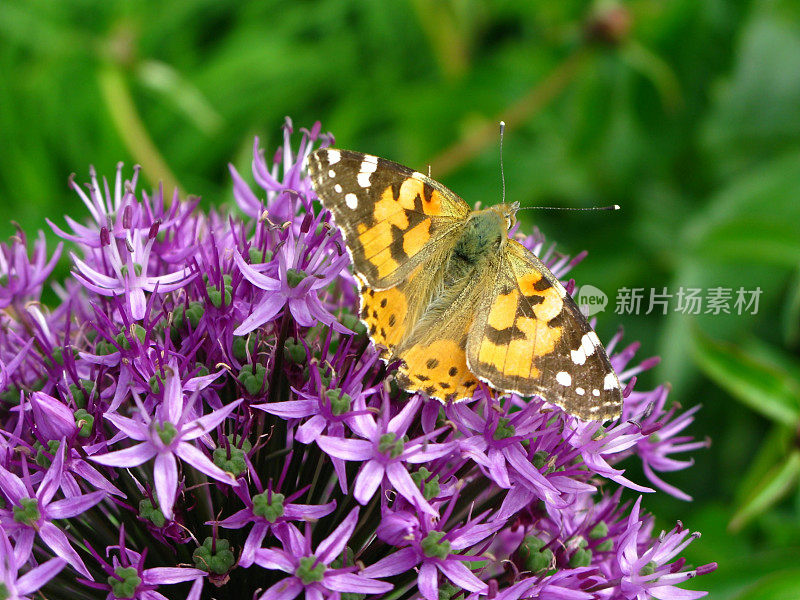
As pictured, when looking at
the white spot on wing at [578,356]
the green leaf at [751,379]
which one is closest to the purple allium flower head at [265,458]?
the white spot on wing at [578,356]

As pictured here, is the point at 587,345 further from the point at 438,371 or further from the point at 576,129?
the point at 576,129

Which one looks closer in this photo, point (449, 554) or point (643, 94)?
point (449, 554)

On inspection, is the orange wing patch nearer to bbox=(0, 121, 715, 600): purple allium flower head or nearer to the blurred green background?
bbox=(0, 121, 715, 600): purple allium flower head

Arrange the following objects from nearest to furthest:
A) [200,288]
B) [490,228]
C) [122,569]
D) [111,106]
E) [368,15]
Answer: [122,569], [200,288], [490,228], [111,106], [368,15]

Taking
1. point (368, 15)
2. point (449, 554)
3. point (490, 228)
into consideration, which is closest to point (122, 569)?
point (449, 554)

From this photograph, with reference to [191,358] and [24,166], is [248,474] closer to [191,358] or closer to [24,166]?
[191,358]

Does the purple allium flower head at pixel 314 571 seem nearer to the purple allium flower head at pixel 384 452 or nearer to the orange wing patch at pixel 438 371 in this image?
the purple allium flower head at pixel 384 452
